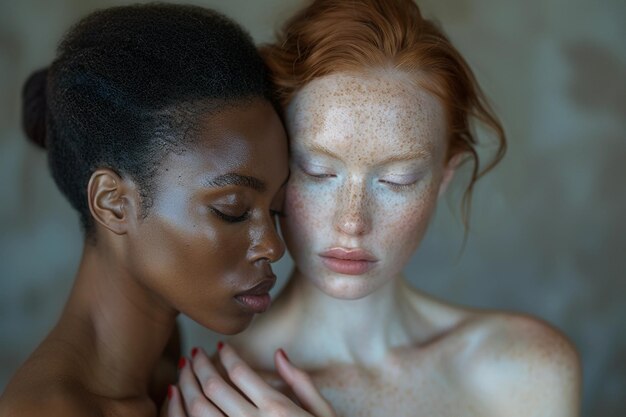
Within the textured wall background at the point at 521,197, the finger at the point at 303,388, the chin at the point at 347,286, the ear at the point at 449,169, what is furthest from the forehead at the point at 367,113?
the textured wall background at the point at 521,197

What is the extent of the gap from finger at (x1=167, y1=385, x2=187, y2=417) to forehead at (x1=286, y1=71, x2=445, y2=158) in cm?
47

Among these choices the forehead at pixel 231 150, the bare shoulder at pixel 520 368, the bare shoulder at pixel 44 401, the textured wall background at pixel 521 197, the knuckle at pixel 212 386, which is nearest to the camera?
the bare shoulder at pixel 44 401

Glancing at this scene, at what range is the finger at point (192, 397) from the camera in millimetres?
1520

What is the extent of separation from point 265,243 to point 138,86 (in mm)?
313

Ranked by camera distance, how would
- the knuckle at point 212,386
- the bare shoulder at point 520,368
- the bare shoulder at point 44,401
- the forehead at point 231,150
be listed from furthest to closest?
the bare shoulder at point 520,368 < the knuckle at point 212,386 < the forehead at point 231,150 < the bare shoulder at point 44,401

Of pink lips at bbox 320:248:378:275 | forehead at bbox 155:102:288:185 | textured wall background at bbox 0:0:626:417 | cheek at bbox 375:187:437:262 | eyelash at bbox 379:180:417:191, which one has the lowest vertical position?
textured wall background at bbox 0:0:626:417

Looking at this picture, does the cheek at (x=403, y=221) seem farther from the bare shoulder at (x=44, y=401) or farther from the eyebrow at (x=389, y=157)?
the bare shoulder at (x=44, y=401)

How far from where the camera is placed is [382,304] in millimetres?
1787

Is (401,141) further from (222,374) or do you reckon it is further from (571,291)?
(571,291)

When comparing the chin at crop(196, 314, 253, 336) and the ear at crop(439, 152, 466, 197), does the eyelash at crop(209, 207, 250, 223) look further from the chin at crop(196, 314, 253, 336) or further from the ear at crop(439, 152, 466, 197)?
the ear at crop(439, 152, 466, 197)

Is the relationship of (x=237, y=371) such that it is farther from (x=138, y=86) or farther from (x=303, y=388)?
(x=138, y=86)

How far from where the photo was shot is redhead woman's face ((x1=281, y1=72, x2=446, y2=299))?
1.57 metres

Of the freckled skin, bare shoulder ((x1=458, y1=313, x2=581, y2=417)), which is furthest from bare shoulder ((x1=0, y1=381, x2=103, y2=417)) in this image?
bare shoulder ((x1=458, y1=313, x2=581, y2=417))

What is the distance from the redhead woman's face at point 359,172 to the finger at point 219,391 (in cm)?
24
